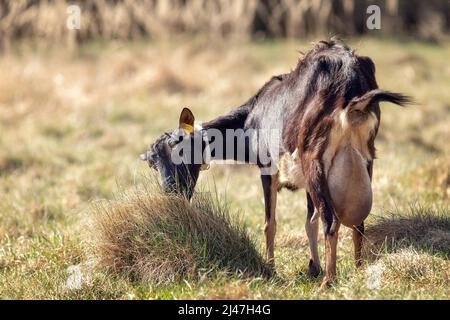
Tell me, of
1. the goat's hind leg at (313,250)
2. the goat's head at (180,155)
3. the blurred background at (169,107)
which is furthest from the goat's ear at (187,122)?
the goat's hind leg at (313,250)

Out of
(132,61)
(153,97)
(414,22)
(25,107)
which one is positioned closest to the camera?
(25,107)

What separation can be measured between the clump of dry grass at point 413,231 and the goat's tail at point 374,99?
119cm

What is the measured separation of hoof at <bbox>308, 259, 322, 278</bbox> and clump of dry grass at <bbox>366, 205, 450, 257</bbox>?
458 millimetres

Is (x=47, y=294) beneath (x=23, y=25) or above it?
beneath

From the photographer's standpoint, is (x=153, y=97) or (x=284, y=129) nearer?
(x=284, y=129)

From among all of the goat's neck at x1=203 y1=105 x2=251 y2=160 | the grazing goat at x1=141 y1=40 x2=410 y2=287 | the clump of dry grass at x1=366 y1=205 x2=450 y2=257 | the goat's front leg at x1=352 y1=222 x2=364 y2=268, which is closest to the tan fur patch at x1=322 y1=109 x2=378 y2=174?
the grazing goat at x1=141 y1=40 x2=410 y2=287

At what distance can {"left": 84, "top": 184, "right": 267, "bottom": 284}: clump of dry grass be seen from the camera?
6.18 metres

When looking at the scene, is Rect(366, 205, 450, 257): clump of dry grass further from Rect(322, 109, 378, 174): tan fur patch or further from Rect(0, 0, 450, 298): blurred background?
Rect(322, 109, 378, 174): tan fur patch

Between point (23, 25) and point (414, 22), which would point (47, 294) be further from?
point (414, 22)

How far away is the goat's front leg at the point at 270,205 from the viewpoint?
6.81 meters

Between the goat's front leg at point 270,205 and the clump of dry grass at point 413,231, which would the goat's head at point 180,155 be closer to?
the goat's front leg at point 270,205

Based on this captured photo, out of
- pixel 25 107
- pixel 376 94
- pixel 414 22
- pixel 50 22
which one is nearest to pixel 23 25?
pixel 50 22

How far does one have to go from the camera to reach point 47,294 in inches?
239
